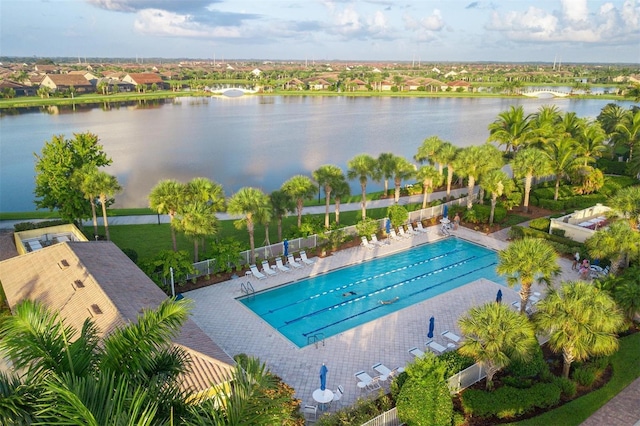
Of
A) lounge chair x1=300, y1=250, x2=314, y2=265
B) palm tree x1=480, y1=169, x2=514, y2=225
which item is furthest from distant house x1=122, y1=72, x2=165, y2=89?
palm tree x1=480, y1=169, x2=514, y2=225

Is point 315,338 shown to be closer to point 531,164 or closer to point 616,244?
point 616,244

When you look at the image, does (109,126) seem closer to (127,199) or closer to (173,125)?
(173,125)

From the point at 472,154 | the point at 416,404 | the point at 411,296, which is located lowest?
the point at 411,296

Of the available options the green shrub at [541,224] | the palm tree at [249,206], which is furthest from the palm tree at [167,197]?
the green shrub at [541,224]

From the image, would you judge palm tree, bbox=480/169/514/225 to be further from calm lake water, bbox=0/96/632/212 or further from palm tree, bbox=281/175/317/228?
calm lake water, bbox=0/96/632/212

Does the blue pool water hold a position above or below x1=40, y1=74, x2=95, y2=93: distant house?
below

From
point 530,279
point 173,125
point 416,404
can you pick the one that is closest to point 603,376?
point 530,279
